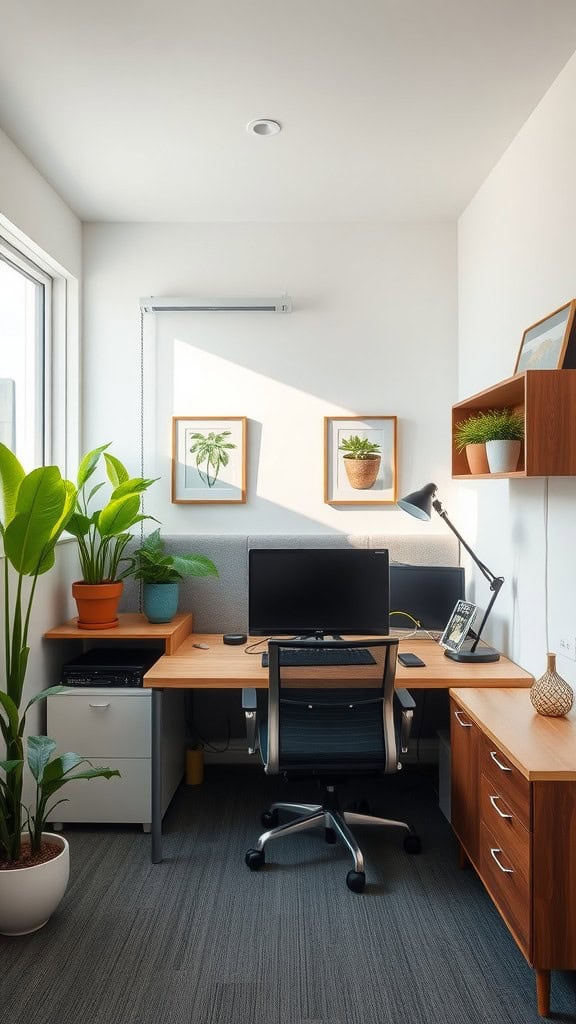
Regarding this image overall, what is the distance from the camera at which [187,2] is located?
2041mm

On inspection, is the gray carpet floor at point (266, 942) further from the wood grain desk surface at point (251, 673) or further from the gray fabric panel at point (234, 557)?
the gray fabric panel at point (234, 557)

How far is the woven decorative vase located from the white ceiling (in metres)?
1.91

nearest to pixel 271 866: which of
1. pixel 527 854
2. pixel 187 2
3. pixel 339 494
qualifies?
pixel 527 854

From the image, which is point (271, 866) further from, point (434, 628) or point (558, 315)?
point (558, 315)

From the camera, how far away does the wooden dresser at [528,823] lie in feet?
6.09

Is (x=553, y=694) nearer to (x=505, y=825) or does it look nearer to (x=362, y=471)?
(x=505, y=825)

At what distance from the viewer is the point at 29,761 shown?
232cm

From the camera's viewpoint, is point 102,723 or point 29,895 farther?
point 102,723

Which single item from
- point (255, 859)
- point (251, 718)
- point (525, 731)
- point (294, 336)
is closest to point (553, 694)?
point (525, 731)

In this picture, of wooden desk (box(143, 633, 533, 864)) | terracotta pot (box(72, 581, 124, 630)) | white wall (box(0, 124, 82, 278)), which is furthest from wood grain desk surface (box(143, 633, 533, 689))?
white wall (box(0, 124, 82, 278))

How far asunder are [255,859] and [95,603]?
1229mm

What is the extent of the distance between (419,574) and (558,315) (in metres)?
1.45

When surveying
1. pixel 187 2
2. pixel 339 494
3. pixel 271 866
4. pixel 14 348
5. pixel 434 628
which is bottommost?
pixel 271 866

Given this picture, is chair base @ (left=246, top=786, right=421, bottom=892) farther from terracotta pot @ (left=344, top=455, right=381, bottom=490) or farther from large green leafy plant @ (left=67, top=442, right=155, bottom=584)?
terracotta pot @ (left=344, top=455, right=381, bottom=490)
